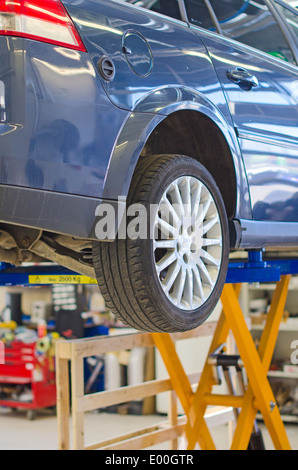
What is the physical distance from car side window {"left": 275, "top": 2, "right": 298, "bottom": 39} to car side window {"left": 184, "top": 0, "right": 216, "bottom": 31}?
26.4 inches

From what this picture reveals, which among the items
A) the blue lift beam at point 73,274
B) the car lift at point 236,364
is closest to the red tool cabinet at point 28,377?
the car lift at point 236,364

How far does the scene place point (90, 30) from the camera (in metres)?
1.65

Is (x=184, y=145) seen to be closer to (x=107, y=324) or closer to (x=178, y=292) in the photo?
(x=178, y=292)

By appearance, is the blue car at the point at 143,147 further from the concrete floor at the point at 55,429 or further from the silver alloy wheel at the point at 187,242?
the concrete floor at the point at 55,429

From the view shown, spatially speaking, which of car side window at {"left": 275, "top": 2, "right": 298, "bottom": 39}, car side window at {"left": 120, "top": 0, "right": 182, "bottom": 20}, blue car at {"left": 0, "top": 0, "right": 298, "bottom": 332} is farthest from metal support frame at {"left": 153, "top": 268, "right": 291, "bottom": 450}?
car side window at {"left": 120, "top": 0, "right": 182, "bottom": 20}

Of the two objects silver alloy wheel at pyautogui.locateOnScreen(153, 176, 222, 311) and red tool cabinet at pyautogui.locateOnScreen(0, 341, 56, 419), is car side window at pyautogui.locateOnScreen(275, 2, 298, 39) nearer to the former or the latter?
silver alloy wheel at pyautogui.locateOnScreen(153, 176, 222, 311)

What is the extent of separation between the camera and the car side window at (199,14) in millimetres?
2156

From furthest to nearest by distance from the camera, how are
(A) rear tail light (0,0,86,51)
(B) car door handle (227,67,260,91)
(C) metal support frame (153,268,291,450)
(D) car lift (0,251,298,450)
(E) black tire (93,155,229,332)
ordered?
(C) metal support frame (153,268,291,450)
(D) car lift (0,251,298,450)
(B) car door handle (227,67,260,91)
(E) black tire (93,155,229,332)
(A) rear tail light (0,0,86,51)

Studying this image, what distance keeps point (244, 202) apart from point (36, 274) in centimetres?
90

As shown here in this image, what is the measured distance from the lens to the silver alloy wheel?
1797mm

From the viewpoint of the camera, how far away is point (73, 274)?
2.51 m

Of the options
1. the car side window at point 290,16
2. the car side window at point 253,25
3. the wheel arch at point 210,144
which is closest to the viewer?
the wheel arch at point 210,144

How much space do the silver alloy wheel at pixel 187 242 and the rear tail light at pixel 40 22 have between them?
1.62 feet

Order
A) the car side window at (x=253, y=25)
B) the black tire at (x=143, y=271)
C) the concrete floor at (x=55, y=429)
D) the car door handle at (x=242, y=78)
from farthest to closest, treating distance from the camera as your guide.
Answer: the concrete floor at (x=55, y=429)
the car side window at (x=253, y=25)
the car door handle at (x=242, y=78)
the black tire at (x=143, y=271)
